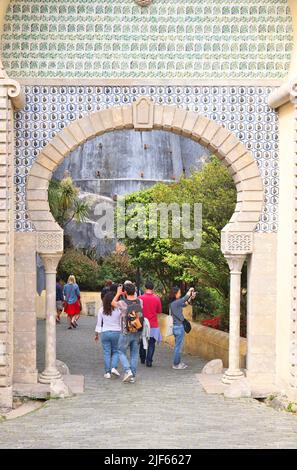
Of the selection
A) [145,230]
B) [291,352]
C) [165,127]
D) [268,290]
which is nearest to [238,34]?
[165,127]

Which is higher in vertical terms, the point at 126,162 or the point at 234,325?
the point at 126,162

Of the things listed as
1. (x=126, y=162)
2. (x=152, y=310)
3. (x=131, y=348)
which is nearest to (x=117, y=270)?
(x=126, y=162)

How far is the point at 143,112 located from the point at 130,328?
2.90 m

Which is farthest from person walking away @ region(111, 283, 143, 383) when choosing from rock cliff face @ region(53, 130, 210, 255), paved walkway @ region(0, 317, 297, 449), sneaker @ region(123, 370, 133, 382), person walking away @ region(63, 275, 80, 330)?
rock cliff face @ region(53, 130, 210, 255)

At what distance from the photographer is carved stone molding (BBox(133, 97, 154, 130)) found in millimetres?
11062

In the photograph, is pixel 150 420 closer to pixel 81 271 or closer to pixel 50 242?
pixel 50 242

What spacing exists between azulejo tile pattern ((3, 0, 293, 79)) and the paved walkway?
4.13 meters

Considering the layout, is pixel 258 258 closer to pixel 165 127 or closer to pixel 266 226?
pixel 266 226

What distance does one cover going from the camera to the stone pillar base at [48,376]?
36.1 feet

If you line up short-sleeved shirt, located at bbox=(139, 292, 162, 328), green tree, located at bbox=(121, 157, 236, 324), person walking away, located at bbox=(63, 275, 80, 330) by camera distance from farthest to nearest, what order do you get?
person walking away, located at bbox=(63, 275, 80, 330), green tree, located at bbox=(121, 157, 236, 324), short-sleeved shirt, located at bbox=(139, 292, 162, 328)

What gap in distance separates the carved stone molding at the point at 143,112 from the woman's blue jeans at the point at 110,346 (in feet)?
9.58

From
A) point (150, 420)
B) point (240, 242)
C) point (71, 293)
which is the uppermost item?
point (240, 242)

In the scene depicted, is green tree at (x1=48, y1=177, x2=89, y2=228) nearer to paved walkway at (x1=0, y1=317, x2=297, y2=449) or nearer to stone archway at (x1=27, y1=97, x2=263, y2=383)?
stone archway at (x1=27, y1=97, x2=263, y2=383)

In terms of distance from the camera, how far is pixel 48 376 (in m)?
11.1
